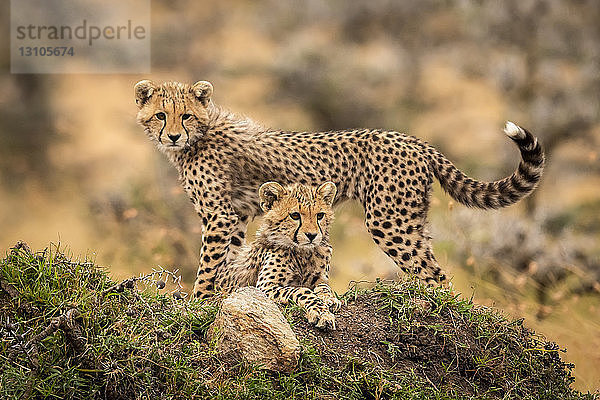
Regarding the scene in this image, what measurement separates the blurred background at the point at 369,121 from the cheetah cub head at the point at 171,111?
47 centimetres

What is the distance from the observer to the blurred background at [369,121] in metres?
8.05

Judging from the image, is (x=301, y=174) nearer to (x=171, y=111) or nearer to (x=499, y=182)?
(x=171, y=111)

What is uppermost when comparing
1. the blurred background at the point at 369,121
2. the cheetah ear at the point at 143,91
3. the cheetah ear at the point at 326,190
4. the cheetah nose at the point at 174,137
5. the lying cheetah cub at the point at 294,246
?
the blurred background at the point at 369,121

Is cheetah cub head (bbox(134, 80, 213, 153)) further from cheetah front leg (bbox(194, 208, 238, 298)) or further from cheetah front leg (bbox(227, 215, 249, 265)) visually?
cheetah front leg (bbox(227, 215, 249, 265))

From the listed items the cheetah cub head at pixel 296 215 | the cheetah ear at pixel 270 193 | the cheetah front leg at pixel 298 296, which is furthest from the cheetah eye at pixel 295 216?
the cheetah front leg at pixel 298 296

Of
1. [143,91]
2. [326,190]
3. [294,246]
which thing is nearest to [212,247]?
[294,246]

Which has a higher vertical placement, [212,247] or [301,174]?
[301,174]

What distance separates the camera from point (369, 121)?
14.4 m

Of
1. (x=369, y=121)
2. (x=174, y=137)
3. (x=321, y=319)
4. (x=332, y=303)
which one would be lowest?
(x=321, y=319)

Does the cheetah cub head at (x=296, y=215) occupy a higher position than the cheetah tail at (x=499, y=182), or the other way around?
the cheetah tail at (x=499, y=182)

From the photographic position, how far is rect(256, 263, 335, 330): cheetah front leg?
4.24 metres

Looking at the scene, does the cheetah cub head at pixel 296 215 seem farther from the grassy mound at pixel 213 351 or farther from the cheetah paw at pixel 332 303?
the grassy mound at pixel 213 351

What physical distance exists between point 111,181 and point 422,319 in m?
9.17

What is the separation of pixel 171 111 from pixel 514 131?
2.00 m
